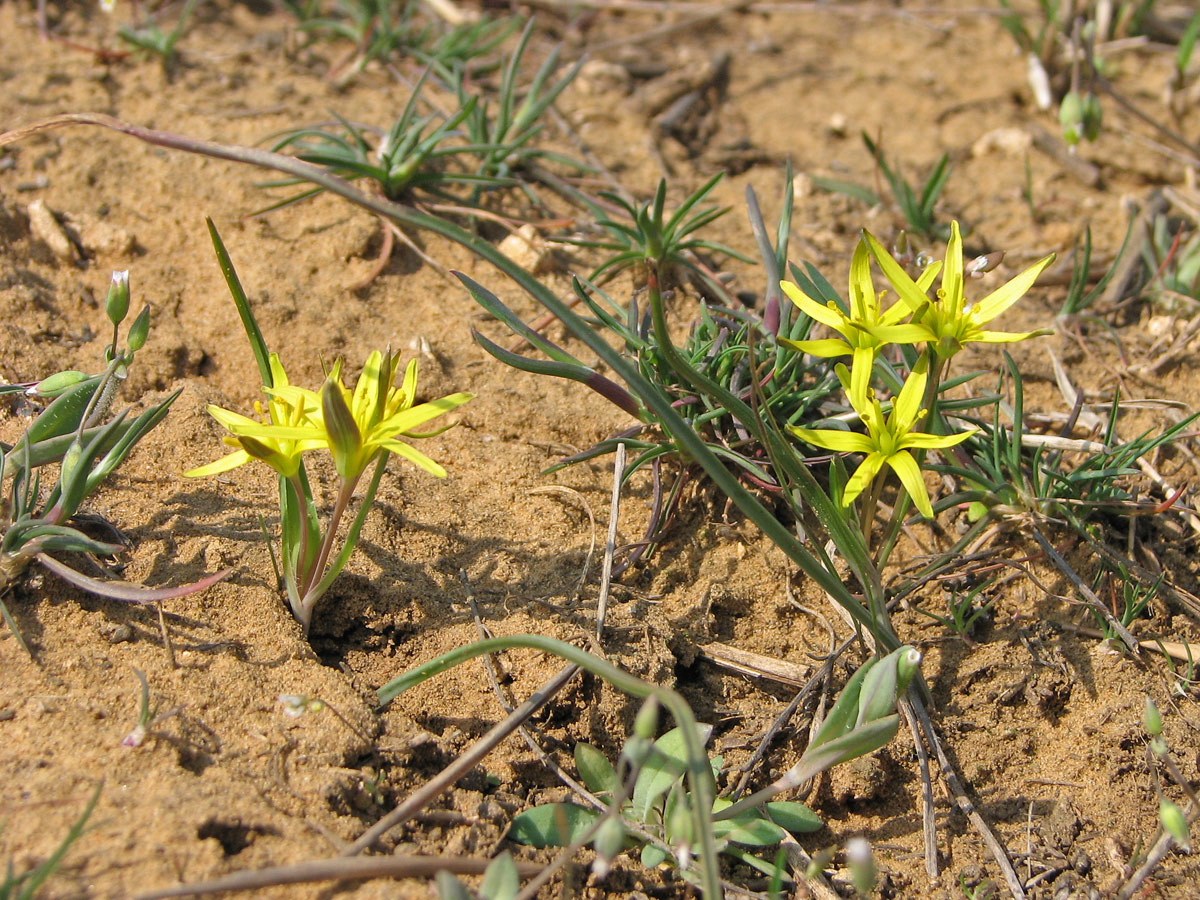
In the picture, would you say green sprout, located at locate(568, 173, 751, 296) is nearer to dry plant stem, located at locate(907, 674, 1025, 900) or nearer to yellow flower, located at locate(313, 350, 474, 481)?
yellow flower, located at locate(313, 350, 474, 481)

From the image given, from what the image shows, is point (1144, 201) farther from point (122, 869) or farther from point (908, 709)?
point (122, 869)

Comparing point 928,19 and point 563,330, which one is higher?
point 928,19

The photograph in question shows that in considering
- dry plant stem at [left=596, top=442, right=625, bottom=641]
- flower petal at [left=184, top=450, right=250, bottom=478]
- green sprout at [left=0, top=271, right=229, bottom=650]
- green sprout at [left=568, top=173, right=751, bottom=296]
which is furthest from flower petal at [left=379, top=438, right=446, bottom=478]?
green sprout at [left=568, top=173, right=751, bottom=296]

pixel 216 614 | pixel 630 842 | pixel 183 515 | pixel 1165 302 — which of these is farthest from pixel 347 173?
pixel 1165 302

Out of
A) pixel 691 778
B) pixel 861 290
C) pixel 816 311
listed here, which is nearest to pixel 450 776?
pixel 691 778

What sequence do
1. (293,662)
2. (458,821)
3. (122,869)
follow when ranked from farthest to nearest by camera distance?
(293,662) → (458,821) → (122,869)

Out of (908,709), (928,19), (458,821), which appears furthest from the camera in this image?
(928,19)

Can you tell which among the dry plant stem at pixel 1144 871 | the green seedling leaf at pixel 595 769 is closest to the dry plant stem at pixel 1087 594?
the dry plant stem at pixel 1144 871
